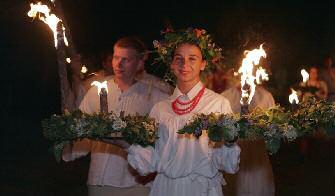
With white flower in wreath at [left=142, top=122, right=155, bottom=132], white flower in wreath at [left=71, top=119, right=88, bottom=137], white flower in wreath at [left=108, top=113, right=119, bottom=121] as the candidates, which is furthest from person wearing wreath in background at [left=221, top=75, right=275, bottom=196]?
white flower in wreath at [left=71, top=119, right=88, bottom=137]

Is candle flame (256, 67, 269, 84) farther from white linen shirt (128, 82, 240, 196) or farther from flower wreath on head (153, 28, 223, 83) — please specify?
white linen shirt (128, 82, 240, 196)

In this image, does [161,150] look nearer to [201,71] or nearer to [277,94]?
[201,71]

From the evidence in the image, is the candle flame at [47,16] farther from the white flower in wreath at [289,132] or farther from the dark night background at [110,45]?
the dark night background at [110,45]

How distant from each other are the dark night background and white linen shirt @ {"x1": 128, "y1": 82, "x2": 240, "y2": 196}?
23.1 ft

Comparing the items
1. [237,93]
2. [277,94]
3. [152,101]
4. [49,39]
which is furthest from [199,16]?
[152,101]

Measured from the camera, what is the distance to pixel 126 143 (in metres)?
6.30

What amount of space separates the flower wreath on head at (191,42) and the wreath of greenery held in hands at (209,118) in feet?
2.28

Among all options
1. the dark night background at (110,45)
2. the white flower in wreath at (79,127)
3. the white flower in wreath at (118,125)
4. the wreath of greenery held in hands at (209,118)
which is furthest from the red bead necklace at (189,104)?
the dark night background at (110,45)

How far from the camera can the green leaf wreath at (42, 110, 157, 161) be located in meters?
6.21

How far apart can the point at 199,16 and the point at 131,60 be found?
594 inches

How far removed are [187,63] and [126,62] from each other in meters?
0.97

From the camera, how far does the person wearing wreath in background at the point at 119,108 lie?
7.22 metres

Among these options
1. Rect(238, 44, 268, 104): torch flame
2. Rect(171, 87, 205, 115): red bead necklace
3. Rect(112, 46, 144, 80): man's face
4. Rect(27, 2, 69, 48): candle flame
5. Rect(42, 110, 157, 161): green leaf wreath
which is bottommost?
Rect(42, 110, 157, 161): green leaf wreath

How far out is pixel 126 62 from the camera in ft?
23.9
